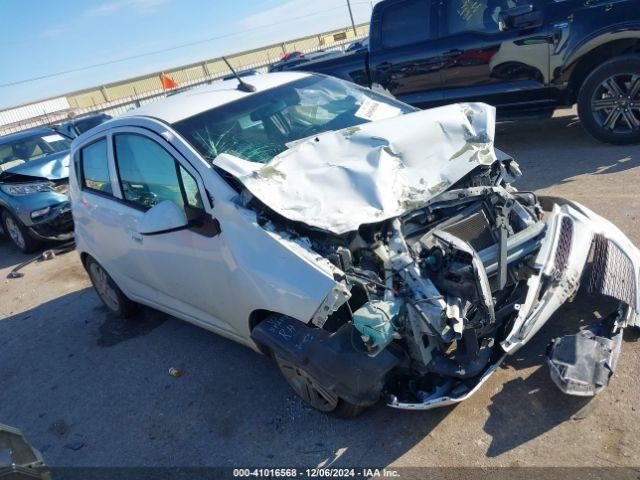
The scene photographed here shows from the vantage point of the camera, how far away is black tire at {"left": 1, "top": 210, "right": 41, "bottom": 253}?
24.8ft

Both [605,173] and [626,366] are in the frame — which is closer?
[626,366]

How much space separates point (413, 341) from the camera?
2486 millimetres

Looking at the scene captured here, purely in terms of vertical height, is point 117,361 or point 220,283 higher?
point 220,283

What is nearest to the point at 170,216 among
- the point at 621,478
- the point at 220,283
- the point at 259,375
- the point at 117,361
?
the point at 220,283

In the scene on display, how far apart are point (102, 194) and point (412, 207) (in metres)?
2.65

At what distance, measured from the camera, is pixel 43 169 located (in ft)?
25.3

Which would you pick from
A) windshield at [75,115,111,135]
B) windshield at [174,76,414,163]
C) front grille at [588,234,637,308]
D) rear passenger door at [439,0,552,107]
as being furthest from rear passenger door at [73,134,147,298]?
windshield at [75,115,111,135]

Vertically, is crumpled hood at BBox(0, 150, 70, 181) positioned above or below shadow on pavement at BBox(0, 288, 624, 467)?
above

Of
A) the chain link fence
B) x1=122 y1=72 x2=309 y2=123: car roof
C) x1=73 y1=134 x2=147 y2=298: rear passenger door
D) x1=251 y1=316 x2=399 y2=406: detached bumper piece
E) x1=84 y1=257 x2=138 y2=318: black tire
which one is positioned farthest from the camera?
the chain link fence

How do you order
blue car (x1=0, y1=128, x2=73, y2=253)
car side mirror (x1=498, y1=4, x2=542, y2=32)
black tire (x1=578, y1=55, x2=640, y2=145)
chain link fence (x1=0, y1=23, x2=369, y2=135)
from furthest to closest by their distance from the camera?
chain link fence (x1=0, y1=23, x2=369, y2=135), blue car (x1=0, y1=128, x2=73, y2=253), car side mirror (x1=498, y1=4, x2=542, y2=32), black tire (x1=578, y1=55, x2=640, y2=145)

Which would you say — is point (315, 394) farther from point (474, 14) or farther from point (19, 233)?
point (19, 233)

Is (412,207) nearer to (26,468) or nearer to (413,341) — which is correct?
(413,341)

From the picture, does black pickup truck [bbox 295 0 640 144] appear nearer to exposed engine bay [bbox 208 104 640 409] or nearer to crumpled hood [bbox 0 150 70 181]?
exposed engine bay [bbox 208 104 640 409]

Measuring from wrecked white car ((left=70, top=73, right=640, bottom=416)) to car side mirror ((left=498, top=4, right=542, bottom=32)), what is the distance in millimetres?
2754
